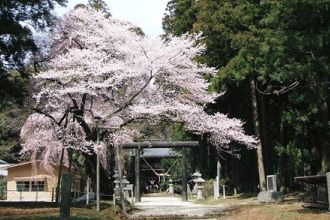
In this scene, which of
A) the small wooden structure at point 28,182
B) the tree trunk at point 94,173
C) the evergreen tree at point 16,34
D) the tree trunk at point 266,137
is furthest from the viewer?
the small wooden structure at point 28,182

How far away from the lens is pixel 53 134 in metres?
21.1

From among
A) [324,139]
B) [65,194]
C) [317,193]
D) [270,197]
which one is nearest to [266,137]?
[270,197]

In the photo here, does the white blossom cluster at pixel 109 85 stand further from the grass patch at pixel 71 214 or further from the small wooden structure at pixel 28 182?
the small wooden structure at pixel 28 182

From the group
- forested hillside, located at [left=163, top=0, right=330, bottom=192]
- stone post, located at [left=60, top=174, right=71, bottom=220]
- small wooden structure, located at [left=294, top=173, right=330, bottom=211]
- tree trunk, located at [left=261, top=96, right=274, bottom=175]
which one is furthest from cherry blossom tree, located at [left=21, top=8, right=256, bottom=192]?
stone post, located at [left=60, top=174, right=71, bottom=220]

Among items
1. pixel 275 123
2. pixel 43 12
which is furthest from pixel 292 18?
pixel 275 123

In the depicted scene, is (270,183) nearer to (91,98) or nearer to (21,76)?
(91,98)

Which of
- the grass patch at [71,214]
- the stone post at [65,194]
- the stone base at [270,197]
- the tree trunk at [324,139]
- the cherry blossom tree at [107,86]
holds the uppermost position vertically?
the cherry blossom tree at [107,86]

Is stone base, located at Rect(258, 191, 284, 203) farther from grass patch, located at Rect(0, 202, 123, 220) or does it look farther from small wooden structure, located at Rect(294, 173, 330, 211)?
grass patch, located at Rect(0, 202, 123, 220)

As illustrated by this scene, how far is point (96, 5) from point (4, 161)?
63.6ft

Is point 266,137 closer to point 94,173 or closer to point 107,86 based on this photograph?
point 94,173

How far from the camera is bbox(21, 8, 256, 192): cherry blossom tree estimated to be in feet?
63.5

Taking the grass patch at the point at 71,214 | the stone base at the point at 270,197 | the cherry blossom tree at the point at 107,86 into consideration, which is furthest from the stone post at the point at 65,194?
the stone base at the point at 270,197

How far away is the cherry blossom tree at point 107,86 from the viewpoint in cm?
1934

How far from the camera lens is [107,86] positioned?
1923 centimetres
